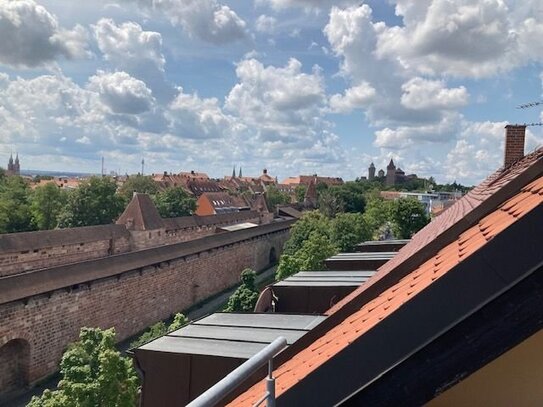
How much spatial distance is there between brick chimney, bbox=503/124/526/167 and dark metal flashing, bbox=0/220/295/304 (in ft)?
46.6

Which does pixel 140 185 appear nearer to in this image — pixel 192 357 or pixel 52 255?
pixel 52 255

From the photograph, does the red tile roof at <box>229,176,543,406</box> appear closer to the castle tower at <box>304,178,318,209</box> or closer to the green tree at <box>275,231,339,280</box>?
the green tree at <box>275,231,339,280</box>

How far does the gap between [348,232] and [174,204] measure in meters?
28.2

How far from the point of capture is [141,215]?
103 ft

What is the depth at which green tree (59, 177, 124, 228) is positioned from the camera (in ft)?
136

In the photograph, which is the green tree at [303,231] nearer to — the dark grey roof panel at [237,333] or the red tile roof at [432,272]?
the dark grey roof panel at [237,333]

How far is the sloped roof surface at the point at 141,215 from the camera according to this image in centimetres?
3131

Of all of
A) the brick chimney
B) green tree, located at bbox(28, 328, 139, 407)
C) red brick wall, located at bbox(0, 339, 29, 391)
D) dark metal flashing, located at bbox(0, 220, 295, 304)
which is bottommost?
red brick wall, located at bbox(0, 339, 29, 391)

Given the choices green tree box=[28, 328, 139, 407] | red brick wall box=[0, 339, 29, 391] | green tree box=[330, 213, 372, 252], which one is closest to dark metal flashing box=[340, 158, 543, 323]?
green tree box=[28, 328, 139, 407]

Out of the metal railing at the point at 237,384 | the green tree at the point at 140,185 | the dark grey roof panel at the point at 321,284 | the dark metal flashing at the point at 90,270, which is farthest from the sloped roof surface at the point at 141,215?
the metal railing at the point at 237,384

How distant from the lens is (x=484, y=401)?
1.53m

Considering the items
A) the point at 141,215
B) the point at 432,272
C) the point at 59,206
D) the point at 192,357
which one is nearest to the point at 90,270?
the point at 141,215

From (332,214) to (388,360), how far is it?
5730 cm

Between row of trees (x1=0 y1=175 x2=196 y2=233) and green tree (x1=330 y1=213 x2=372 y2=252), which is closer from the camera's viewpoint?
green tree (x1=330 y1=213 x2=372 y2=252)
